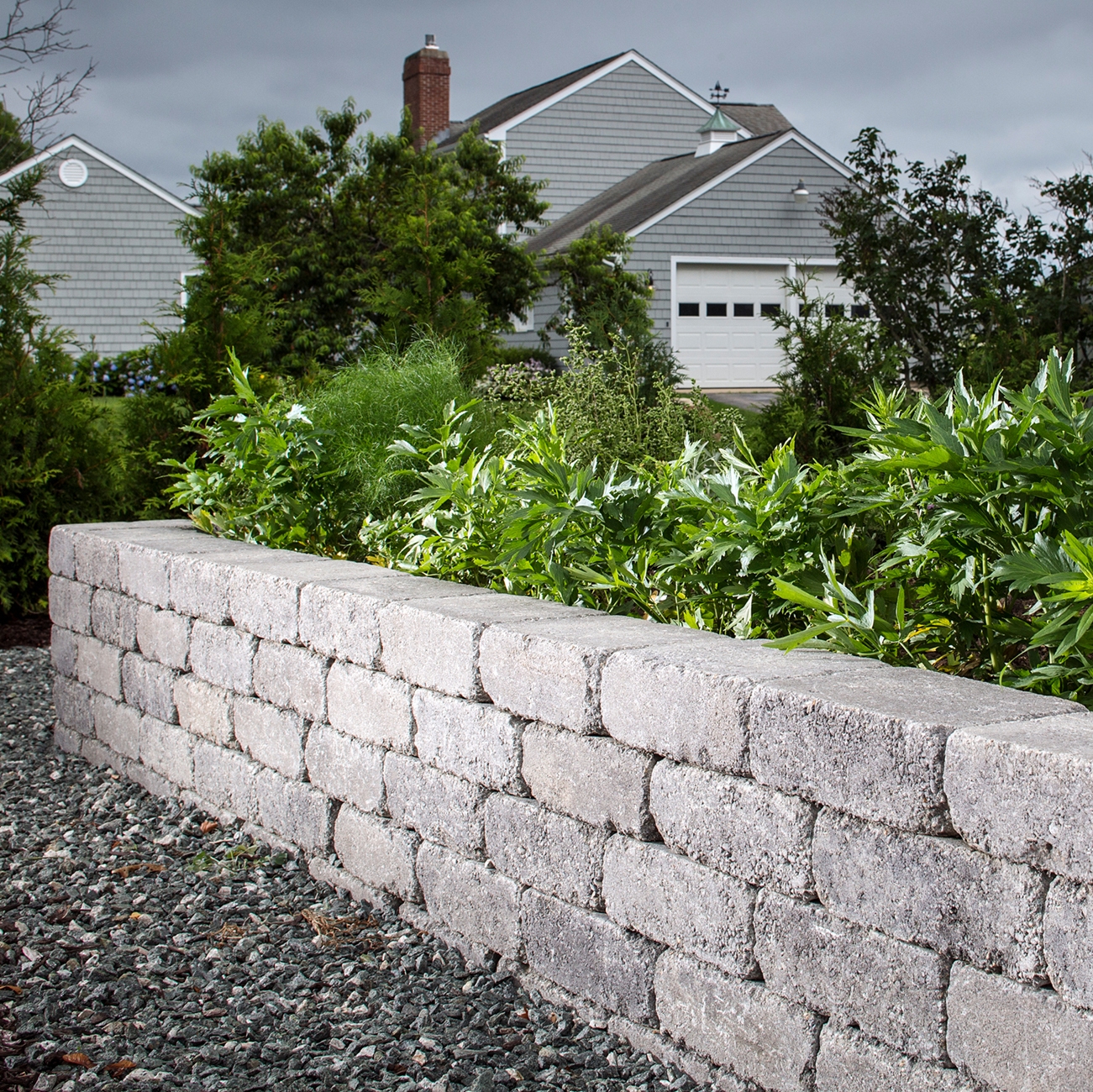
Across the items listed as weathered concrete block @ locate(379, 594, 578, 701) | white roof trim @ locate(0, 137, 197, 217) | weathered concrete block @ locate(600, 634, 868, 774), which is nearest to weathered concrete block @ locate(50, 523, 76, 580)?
weathered concrete block @ locate(379, 594, 578, 701)

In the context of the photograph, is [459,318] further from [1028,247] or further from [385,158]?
[385,158]

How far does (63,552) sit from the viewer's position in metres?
5.64

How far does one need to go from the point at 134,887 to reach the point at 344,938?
934 millimetres

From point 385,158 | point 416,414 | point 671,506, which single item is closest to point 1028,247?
point 416,414

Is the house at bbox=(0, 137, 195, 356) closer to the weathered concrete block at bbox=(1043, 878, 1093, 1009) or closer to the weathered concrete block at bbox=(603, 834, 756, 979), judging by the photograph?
the weathered concrete block at bbox=(603, 834, 756, 979)

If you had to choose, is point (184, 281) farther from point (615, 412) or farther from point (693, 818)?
point (693, 818)

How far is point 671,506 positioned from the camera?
3.43 m

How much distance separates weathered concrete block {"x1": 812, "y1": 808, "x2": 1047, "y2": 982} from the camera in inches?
78.2

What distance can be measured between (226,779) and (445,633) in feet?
5.54

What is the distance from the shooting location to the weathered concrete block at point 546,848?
9.48ft

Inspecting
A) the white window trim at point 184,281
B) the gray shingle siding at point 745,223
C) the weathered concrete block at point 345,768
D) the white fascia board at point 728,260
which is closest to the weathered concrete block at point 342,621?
the weathered concrete block at point 345,768

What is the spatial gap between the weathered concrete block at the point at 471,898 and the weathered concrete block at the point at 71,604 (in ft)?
9.19

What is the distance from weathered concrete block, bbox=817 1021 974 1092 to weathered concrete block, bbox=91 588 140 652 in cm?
368

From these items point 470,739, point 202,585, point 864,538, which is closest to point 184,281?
point 202,585
